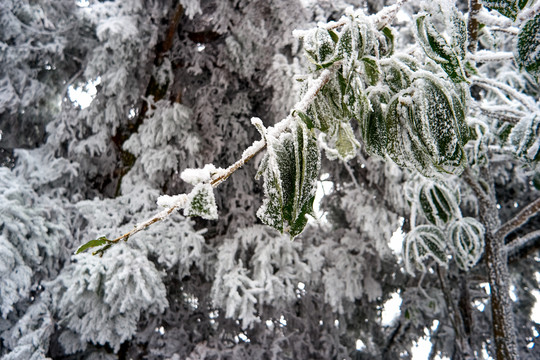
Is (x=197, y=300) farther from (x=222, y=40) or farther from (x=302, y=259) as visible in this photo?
(x=222, y=40)

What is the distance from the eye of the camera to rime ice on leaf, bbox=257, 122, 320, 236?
0.41 m

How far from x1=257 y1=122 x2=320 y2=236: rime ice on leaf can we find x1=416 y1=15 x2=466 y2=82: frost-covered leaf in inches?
8.6

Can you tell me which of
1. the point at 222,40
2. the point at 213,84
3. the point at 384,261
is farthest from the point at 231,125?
the point at 384,261

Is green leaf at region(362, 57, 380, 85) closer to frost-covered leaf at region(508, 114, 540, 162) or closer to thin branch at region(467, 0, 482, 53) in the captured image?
→ thin branch at region(467, 0, 482, 53)

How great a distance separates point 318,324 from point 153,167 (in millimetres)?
1809

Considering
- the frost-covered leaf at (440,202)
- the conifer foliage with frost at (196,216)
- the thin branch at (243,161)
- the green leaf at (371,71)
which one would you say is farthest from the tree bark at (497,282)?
the thin branch at (243,161)

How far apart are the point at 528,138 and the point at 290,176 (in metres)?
0.95

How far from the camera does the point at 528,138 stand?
3.44 ft

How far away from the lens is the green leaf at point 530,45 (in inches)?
25.2

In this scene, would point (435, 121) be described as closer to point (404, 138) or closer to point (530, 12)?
point (404, 138)

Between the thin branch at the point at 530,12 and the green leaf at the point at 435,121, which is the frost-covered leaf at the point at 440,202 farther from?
the green leaf at the point at 435,121

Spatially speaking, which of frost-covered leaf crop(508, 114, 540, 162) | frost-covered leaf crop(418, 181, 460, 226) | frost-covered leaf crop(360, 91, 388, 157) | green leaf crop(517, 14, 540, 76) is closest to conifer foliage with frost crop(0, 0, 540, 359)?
frost-covered leaf crop(418, 181, 460, 226)

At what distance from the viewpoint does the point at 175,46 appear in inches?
121

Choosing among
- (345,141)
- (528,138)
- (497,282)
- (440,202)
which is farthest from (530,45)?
(497,282)
